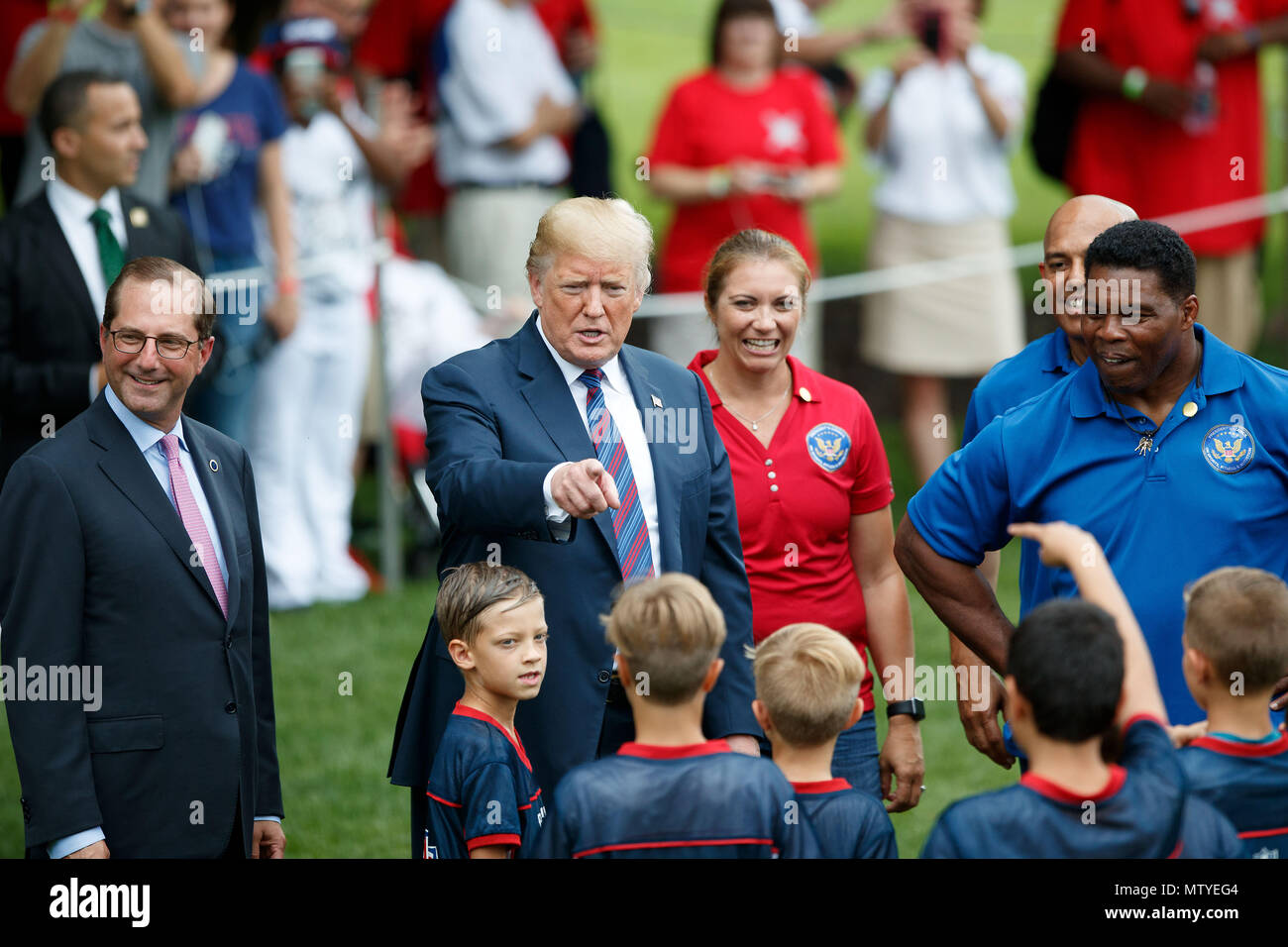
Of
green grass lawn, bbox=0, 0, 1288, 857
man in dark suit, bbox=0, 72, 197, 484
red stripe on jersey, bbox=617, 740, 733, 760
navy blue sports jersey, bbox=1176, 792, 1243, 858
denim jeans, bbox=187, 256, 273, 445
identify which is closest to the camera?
navy blue sports jersey, bbox=1176, 792, 1243, 858

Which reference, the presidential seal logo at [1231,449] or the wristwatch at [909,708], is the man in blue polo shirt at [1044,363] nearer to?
the wristwatch at [909,708]

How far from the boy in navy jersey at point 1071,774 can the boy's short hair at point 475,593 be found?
3.97 feet

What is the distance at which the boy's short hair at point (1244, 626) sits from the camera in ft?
11.8

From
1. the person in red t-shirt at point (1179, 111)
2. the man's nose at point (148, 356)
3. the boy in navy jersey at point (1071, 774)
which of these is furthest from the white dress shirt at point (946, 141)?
the boy in navy jersey at point (1071, 774)

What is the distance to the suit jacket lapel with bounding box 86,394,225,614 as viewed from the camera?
13.1 ft

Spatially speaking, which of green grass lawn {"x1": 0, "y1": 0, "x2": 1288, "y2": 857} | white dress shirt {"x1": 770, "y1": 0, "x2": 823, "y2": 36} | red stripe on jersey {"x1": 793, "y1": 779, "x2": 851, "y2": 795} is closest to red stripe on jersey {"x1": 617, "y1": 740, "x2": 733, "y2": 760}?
red stripe on jersey {"x1": 793, "y1": 779, "x2": 851, "y2": 795}

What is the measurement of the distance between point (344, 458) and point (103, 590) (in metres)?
4.81

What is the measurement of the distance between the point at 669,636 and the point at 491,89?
19.6 ft

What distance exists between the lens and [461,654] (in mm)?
4094

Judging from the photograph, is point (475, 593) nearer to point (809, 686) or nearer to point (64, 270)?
point (809, 686)

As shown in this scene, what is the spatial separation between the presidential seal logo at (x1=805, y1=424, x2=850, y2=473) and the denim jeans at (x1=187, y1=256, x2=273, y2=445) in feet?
13.7

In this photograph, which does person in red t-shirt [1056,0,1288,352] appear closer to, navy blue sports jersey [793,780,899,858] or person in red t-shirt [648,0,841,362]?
person in red t-shirt [648,0,841,362]
